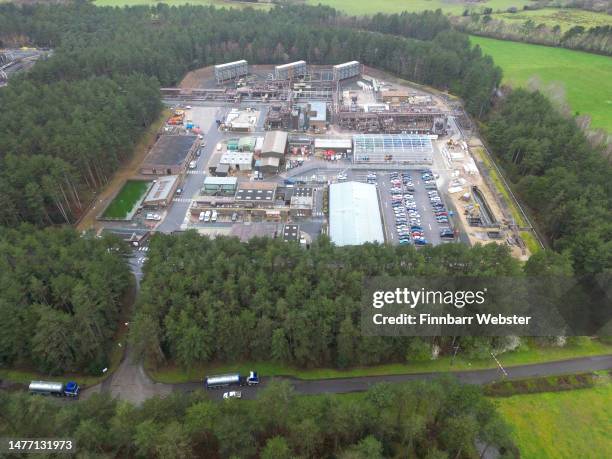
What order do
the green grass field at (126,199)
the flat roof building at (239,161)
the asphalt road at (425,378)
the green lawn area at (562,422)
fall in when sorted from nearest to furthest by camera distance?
the green lawn area at (562,422), the asphalt road at (425,378), the green grass field at (126,199), the flat roof building at (239,161)

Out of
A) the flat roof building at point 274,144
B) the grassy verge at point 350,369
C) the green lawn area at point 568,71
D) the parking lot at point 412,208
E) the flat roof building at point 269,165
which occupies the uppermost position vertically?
the green lawn area at point 568,71

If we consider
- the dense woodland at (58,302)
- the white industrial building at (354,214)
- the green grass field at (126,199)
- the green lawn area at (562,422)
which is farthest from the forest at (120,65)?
the green lawn area at (562,422)

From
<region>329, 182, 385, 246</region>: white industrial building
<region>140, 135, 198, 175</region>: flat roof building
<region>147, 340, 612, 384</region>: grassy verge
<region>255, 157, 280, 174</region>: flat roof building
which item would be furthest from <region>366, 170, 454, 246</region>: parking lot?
<region>140, 135, 198, 175</region>: flat roof building

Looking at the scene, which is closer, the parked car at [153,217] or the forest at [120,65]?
the forest at [120,65]

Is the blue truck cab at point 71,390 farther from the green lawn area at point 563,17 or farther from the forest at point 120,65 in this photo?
the green lawn area at point 563,17

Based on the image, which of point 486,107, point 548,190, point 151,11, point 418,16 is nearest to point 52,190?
point 548,190

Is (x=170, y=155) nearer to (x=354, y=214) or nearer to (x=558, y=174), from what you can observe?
(x=354, y=214)
